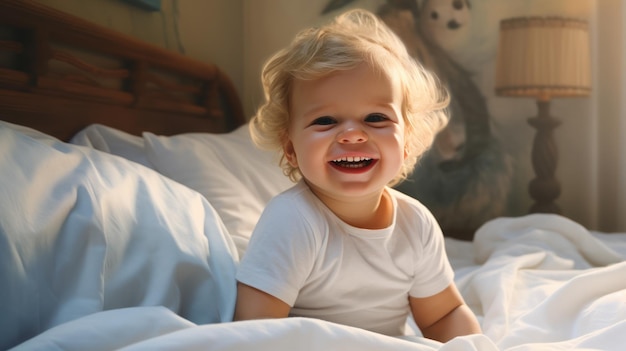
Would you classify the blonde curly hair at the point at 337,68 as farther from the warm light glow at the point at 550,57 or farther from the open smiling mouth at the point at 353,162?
the warm light glow at the point at 550,57

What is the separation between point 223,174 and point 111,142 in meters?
0.25

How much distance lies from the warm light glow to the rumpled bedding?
1393mm

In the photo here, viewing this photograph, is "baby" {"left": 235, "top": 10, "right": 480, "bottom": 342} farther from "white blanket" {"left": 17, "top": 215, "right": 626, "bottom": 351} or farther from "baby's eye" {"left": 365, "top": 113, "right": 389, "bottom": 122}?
"white blanket" {"left": 17, "top": 215, "right": 626, "bottom": 351}

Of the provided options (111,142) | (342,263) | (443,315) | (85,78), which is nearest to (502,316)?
(443,315)

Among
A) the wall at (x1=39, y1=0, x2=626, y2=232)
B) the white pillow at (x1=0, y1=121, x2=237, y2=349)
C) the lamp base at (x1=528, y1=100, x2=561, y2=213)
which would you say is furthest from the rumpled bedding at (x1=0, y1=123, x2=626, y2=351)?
the wall at (x1=39, y1=0, x2=626, y2=232)

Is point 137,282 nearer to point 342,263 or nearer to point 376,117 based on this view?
point 342,263

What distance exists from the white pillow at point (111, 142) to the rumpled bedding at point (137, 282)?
0.26 metres

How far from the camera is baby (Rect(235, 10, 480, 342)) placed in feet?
3.03

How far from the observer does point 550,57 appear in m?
2.38

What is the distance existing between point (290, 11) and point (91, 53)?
132 centimetres

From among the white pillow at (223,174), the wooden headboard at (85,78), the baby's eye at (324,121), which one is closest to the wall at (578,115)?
the wooden headboard at (85,78)

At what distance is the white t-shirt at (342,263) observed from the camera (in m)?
0.91

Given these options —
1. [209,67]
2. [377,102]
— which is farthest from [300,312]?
[209,67]

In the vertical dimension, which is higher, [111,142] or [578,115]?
[111,142]
